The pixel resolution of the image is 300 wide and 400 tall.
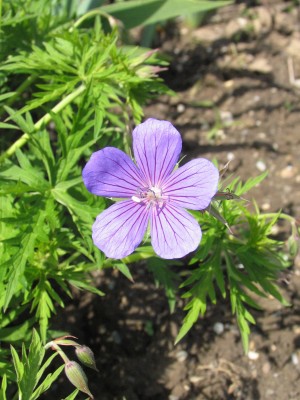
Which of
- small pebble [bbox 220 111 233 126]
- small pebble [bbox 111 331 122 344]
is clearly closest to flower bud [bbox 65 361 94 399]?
small pebble [bbox 111 331 122 344]

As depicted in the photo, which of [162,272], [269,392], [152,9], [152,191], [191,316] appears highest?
[152,191]

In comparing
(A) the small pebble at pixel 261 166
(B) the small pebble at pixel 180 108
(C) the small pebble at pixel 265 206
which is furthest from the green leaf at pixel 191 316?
(B) the small pebble at pixel 180 108

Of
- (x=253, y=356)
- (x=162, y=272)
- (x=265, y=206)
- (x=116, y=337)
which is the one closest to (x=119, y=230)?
(x=162, y=272)

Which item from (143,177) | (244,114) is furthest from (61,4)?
(143,177)

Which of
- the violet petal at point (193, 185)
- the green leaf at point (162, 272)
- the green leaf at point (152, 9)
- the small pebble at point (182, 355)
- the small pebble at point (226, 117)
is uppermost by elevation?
the violet petal at point (193, 185)

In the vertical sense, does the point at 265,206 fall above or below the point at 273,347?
above

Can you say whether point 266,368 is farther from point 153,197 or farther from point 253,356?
point 153,197

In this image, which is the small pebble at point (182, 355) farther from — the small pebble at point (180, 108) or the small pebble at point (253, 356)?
the small pebble at point (180, 108)
